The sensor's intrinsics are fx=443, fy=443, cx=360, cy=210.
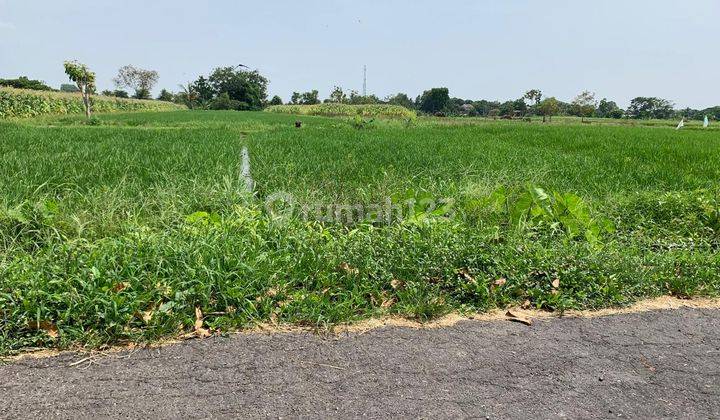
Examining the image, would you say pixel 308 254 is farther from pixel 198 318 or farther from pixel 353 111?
pixel 353 111

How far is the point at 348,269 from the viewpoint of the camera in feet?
10.2

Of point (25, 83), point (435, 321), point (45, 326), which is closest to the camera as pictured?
point (45, 326)

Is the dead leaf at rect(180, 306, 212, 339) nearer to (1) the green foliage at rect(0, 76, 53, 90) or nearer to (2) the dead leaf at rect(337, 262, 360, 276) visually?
(2) the dead leaf at rect(337, 262, 360, 276)

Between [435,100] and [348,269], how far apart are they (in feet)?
313

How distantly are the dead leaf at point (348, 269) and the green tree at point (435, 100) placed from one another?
9274cm

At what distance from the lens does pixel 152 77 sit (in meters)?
77.0

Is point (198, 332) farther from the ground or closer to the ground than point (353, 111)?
closer to the ground

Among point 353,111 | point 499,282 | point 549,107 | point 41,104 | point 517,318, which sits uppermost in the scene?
point 549,107

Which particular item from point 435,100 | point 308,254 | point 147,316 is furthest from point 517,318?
point 435,100

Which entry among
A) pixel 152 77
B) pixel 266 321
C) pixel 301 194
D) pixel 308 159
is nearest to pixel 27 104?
pixel 308 159

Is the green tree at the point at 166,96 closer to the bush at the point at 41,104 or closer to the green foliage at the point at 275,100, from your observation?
the green foliage at the point at 275,100

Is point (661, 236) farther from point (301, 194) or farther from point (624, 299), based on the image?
point (301, 194)

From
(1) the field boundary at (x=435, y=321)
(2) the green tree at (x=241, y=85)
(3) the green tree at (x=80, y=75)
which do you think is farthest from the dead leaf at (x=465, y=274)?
(2) the green tree at (x=241, y=85)

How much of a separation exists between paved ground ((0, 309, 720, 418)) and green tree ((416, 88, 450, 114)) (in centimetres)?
9336
